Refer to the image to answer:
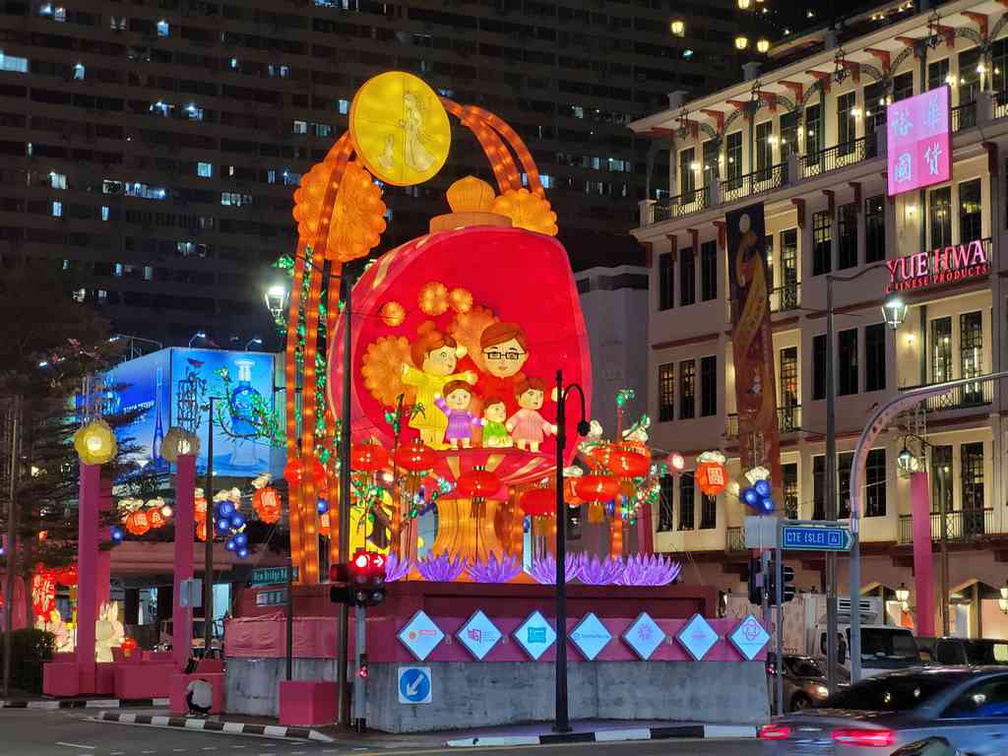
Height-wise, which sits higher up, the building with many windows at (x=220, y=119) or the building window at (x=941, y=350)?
the building with many windows at (x=220, y=119)

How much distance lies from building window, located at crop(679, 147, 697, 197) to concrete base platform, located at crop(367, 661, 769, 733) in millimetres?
31526

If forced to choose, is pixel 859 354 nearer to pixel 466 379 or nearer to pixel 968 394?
pixel 968 394

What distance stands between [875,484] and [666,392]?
33.6 ft

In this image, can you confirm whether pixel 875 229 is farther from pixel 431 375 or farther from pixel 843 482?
pixel 431 375

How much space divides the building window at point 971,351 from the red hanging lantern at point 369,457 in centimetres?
2265

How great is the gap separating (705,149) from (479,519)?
31784 millimetres

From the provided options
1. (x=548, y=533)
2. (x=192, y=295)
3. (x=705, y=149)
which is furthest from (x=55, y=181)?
(x=548, y=533)

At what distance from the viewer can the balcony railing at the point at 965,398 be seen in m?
50.8

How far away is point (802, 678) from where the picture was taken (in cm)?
3603

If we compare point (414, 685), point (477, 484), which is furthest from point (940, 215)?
point (414, 685)

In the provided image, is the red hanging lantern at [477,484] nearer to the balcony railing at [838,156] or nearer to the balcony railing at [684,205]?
the balcony railing at [838,156]

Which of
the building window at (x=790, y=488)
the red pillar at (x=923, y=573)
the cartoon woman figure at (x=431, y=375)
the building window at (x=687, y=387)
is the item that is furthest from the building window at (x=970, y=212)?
the cartoon woman figure at (x=431, y=375)

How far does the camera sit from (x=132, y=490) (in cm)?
Answer: 8725

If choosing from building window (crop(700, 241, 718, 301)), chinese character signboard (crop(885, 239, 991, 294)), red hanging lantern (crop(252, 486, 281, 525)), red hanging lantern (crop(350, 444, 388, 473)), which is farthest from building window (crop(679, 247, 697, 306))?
red hanging lantern (crop(350, 444, 388, 473))
